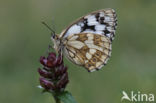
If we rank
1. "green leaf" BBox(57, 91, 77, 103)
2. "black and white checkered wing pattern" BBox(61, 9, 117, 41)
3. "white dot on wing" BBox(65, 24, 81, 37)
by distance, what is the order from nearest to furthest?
"green leaf" BBox(57, 91, 77, 103) → "white dot on wing" BBox(65, 24, 81, 37) → "black and white checkered wing pattern" BBox(61, 9, 117, 41)

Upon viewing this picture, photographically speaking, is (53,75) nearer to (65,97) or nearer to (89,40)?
(65,97)

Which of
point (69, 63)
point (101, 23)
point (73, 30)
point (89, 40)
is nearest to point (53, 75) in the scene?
point (73, 30)

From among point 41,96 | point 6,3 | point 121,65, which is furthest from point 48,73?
point 6,3

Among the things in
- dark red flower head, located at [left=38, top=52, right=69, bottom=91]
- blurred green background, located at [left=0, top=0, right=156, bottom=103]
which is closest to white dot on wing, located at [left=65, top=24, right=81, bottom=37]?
dark red flower head, located at [left=38, top=52, right=69, bottom=91]

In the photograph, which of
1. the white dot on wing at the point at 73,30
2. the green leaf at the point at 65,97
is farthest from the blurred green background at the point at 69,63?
the green leaf at the point at 65,97

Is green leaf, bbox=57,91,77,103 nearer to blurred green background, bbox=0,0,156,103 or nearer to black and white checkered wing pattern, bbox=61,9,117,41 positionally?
black and white checkered wing pattern, bbox=61,9,117,41

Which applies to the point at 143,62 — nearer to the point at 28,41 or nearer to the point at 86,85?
the point at 86,85
